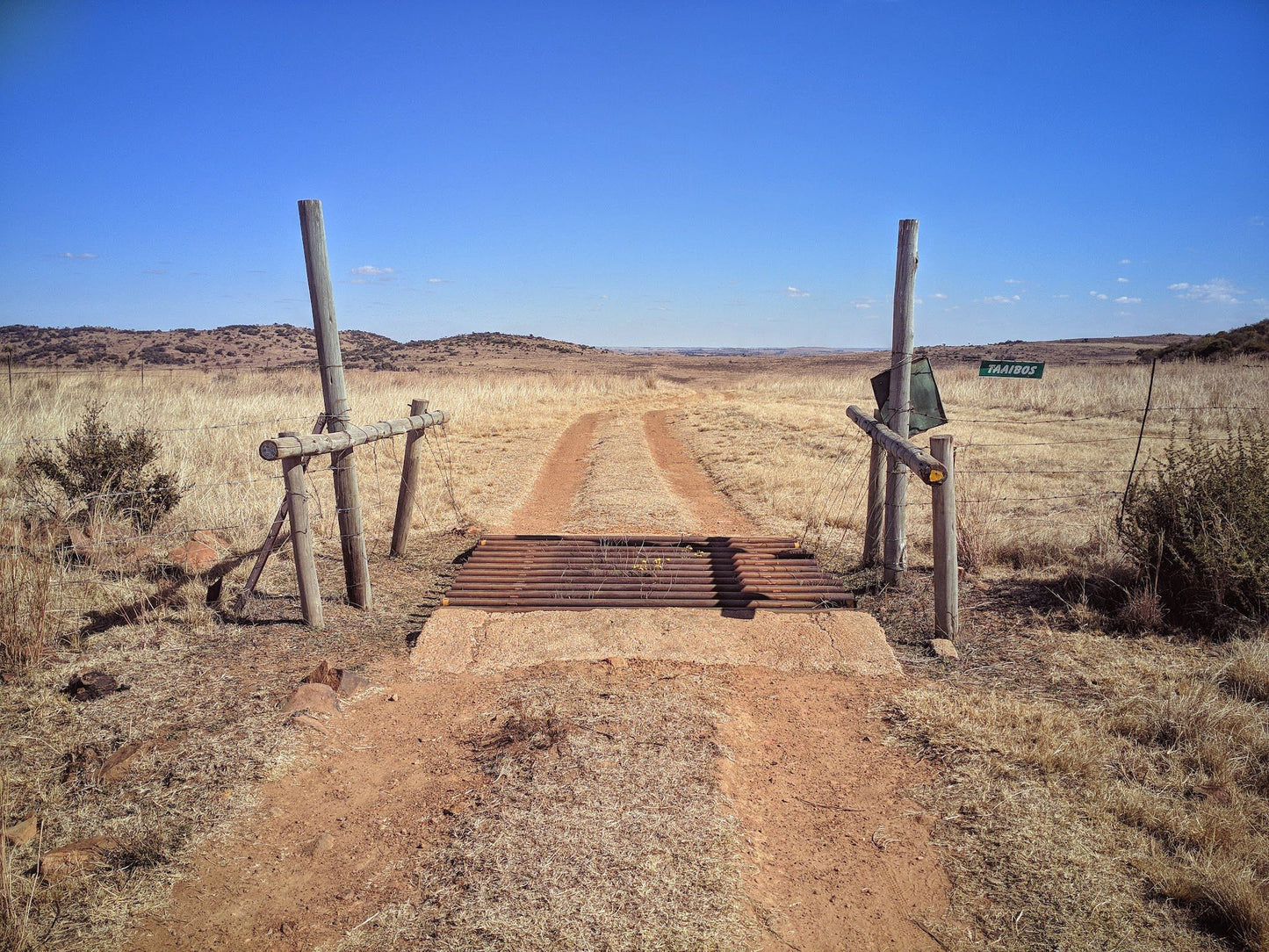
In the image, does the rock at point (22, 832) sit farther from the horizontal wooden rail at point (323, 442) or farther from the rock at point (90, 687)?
the horizontal wooden rail at point (323, 442)

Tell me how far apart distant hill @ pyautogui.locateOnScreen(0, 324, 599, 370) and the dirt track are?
3807cm

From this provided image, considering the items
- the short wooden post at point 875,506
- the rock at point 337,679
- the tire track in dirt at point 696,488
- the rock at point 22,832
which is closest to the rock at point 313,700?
the rock at point 337,679

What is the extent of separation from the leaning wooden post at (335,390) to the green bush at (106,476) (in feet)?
10.4

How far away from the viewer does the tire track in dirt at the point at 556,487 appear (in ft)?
30.5

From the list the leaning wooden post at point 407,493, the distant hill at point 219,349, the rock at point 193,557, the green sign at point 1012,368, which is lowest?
the rock at point 193,557

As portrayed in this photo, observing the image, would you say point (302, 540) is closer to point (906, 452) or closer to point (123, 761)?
point (123, 761)

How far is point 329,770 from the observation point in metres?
3.79

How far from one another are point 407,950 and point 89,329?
2907 inches

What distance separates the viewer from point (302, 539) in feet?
17.6

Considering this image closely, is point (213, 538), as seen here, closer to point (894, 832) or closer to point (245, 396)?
point (894, 832)

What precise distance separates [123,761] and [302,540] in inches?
76.2

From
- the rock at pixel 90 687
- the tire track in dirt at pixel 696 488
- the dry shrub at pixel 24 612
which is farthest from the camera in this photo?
the tire track in dirt at pixel 696 488

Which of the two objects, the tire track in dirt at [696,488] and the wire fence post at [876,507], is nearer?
the wire fence post at [876,507]

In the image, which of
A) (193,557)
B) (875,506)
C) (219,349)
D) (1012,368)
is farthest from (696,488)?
(219,349)
